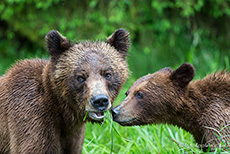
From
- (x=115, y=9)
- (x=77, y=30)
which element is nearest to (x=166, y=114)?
(x=115, y=9)

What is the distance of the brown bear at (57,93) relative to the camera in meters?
4.68

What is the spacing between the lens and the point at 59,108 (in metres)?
4.92

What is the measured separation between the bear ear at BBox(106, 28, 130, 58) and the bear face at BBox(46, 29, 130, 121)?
0.09 metres

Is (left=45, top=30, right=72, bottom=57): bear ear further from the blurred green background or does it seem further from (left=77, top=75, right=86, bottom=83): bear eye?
the blurred green background

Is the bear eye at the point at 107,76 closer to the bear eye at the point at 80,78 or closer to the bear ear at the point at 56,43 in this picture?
the bear eye at the point at 80,78

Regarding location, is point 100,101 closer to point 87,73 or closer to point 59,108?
point 87,73

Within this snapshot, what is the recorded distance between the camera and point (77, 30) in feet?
33.3

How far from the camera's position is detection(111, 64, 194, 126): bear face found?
4.95m

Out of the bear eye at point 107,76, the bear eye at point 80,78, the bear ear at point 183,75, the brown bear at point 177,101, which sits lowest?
the brown bear at point 177,101

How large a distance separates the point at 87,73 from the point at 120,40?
871 millimetres

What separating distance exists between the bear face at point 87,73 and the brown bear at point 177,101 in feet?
1.02

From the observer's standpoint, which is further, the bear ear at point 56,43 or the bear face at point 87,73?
the bear ear at point 56,43

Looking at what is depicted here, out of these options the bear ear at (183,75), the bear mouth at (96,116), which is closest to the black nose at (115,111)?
the bear mouth at (96,116)

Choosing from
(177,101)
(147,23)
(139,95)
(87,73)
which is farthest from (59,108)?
(147,23)
